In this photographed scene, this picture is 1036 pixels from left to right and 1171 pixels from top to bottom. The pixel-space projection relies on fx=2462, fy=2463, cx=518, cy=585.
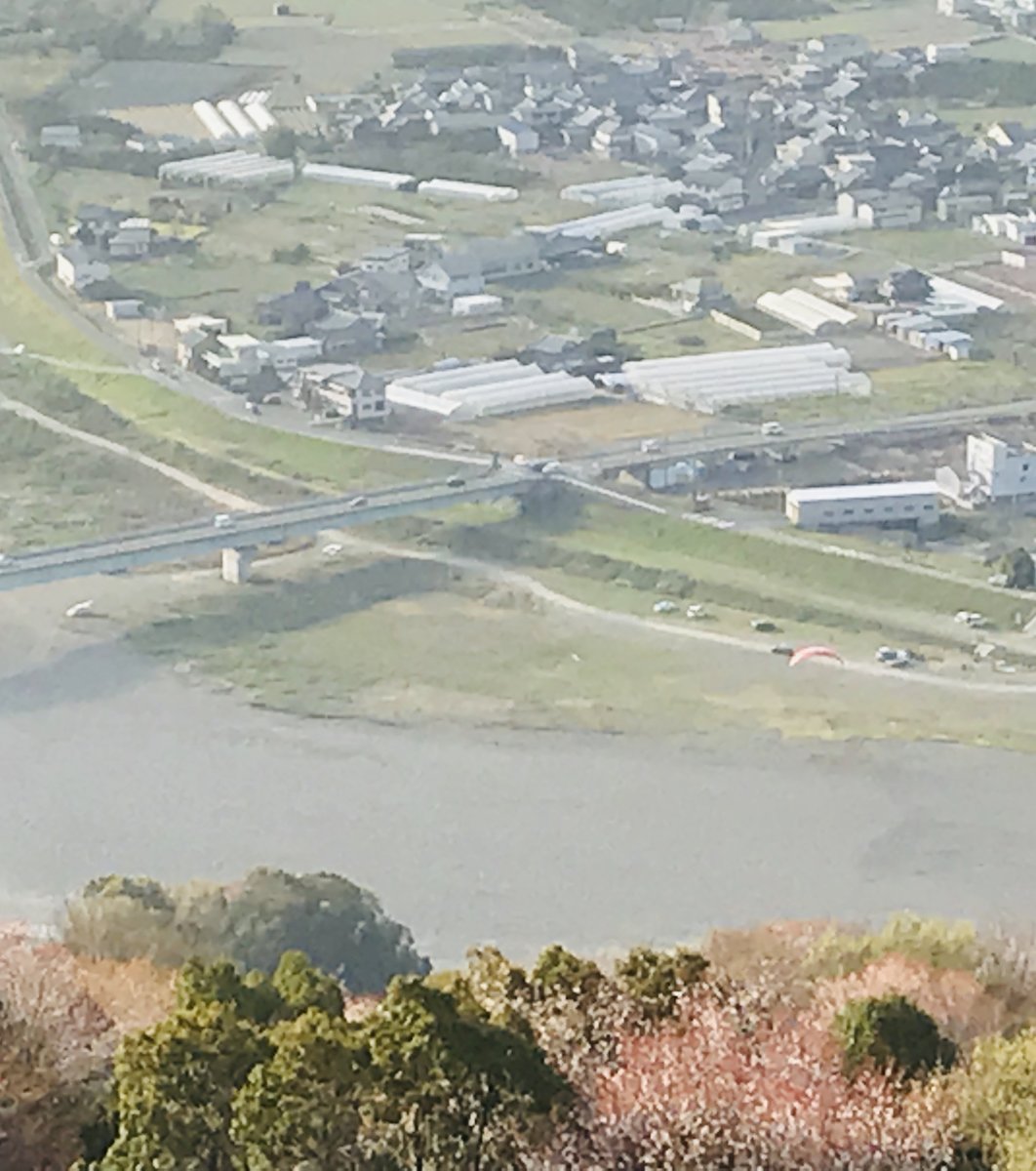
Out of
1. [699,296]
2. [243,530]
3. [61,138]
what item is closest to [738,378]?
[699,296]

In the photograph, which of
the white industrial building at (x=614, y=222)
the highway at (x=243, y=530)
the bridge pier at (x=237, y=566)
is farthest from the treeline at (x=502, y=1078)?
the white industrial building at (x=614, y=222)

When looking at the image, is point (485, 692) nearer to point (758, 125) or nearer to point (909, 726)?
point (909, 726)

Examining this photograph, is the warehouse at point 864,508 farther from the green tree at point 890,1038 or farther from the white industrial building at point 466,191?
the white industrial building at point 466,191

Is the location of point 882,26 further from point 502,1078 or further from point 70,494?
point 502,1078

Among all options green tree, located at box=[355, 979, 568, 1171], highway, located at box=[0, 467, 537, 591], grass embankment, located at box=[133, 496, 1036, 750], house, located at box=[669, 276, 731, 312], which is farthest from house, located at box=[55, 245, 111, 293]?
green tree, located at box=[355, 979, 568, 1171]

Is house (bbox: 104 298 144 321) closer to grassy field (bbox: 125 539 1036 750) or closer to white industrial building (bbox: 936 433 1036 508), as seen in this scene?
grassy field (bbox: 125 539 1036 750)
